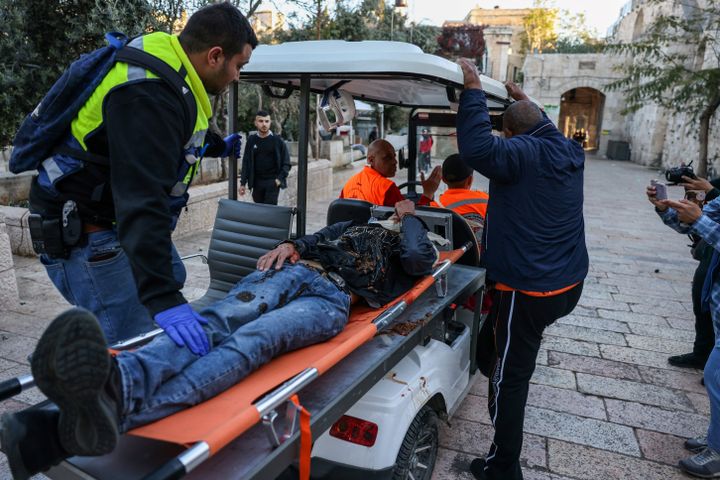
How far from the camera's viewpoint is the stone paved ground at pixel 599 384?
9.73 ft

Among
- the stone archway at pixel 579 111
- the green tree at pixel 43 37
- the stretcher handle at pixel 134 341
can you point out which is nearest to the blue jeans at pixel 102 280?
the stretcher handle at pixel 134 341

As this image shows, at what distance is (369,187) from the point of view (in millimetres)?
4480

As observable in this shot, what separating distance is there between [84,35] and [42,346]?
6.01 m

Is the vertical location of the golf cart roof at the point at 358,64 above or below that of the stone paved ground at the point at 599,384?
above

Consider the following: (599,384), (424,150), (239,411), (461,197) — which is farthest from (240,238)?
(424,150)

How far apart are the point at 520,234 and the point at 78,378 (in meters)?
1.99

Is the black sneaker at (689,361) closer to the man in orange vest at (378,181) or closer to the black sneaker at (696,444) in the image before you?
the black sneaker at (696,444)

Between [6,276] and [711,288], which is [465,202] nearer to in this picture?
[711,288]

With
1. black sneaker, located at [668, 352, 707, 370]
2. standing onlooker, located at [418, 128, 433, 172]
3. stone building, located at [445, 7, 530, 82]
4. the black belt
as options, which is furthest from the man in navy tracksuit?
stone building, located at [445, 7, 530, 82]

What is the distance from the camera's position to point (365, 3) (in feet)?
48.3

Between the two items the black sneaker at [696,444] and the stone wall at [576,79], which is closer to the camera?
the black sneaker at [696,444]

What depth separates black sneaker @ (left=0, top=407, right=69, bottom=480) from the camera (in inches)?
55.1

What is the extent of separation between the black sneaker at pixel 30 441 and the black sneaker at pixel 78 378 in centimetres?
10

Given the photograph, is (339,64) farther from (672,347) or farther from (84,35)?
(84,35)
